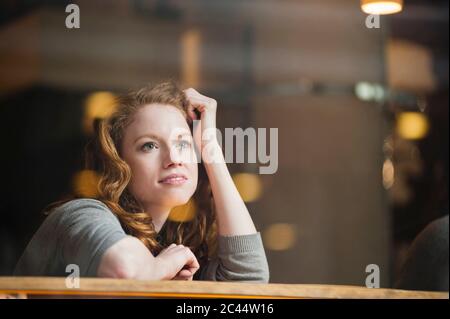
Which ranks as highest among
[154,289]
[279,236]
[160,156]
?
[160,156]

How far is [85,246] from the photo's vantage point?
78.8 inches

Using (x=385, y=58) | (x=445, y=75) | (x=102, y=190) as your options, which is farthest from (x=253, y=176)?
(x=445, y=75)

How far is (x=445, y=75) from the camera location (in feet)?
8.27

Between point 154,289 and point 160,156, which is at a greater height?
point 160,156

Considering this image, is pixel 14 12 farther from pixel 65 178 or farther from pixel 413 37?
pixel 413 37

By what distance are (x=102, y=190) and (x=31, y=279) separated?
0.91 feet

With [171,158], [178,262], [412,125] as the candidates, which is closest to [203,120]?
[171,158]

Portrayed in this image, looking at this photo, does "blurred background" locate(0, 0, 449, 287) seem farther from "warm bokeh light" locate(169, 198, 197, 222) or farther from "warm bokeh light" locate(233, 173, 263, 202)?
"warm bokeh light" locate(169, 198, 197, 222)

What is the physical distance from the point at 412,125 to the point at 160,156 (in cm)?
81

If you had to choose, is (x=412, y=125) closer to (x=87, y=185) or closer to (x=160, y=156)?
(x=160, y=156)

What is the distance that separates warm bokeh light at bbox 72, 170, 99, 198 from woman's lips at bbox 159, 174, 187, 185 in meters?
0.16

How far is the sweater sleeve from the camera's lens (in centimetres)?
208

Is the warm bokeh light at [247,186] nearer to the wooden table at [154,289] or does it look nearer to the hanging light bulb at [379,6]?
the wooden table at [154,289]
